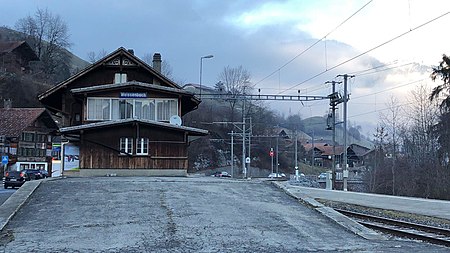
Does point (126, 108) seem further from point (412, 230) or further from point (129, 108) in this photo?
point (412, 230)

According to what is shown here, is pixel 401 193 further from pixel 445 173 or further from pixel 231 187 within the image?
pixel 231 187

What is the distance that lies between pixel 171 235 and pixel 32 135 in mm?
64056

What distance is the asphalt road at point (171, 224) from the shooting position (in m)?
11.1

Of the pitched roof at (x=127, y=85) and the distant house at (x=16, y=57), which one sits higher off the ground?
the distant house at (x=16, y=57)

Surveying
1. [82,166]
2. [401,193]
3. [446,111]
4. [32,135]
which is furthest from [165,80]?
[32,135]

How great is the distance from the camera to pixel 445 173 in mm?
41938

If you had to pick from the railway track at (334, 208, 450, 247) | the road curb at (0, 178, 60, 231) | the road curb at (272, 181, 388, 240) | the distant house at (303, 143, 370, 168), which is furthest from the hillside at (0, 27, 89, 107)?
the railway track at (334, 208, 450, 247)

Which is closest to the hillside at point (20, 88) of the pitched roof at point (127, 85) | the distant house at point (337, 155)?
the pitched roof at point (127, 85)

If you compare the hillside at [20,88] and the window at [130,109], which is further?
the hillside at [20,88]

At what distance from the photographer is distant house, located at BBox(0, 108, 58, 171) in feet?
220

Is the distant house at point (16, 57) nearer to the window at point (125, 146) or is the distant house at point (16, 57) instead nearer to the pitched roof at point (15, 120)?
the pitched roof at point (15, 120)

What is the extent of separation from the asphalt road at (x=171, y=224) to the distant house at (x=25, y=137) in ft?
171

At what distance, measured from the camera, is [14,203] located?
51.0ft

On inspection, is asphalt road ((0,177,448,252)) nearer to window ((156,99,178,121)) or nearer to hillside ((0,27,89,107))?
window ((156,99,178,121))
